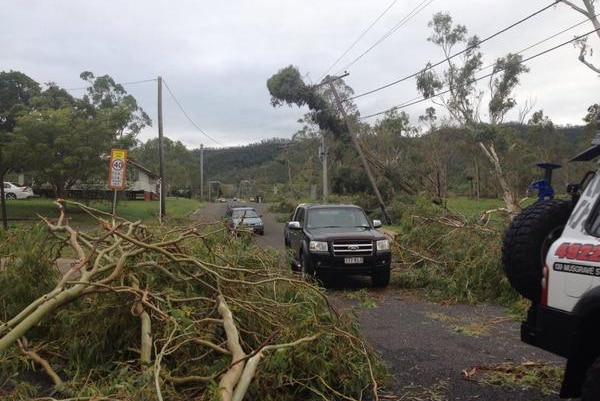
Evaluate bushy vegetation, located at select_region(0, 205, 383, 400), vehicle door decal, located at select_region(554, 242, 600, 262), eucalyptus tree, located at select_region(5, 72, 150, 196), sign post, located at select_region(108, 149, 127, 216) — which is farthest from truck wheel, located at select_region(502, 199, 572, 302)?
eucalyptus tree, located at select_region(5, 72, 150, 196)

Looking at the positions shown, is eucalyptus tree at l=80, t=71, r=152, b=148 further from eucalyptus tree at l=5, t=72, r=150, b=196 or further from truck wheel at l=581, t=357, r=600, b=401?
truck wheel at l=581, t=357, r=600, b=401

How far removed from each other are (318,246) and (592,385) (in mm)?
7619

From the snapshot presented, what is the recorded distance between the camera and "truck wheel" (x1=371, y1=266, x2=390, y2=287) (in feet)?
36.1

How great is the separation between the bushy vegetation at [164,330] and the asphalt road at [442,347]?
0.57 meters

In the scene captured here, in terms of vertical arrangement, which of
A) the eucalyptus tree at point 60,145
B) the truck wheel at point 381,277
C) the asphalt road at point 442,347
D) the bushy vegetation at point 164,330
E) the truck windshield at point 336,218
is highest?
the eucalyptus tree at point 60,145

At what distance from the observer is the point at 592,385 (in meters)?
3.24

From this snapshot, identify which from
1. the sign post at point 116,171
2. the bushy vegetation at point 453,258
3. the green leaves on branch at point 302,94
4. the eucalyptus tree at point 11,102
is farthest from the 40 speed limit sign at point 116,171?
the green leaves on branch at point 302,94

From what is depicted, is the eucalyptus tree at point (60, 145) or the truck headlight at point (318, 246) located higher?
the eucalyptus tree at point (60, 145)

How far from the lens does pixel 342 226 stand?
11922 mm

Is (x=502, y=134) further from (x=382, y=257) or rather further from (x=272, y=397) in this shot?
(x=272, y=397)

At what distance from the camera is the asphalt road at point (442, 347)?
520 cm

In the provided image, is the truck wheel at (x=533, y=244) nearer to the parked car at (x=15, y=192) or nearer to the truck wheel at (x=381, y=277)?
the truck wheel at (x=381, y=277)

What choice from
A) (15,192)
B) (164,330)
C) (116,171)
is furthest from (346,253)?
(15,192)

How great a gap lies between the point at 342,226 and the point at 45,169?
24430 millimetres
